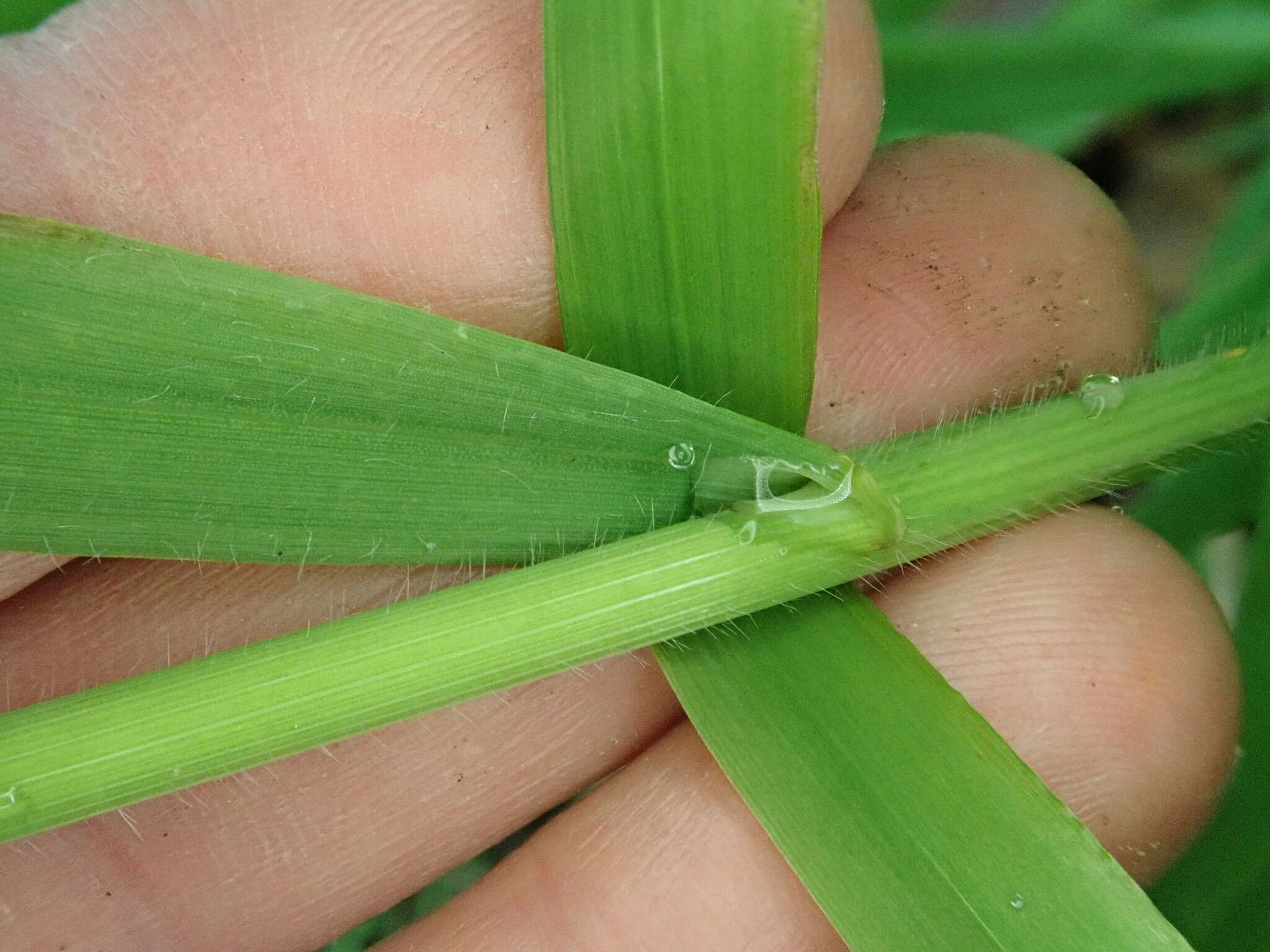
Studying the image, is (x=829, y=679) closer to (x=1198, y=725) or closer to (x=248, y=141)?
(x=1198, y=725)

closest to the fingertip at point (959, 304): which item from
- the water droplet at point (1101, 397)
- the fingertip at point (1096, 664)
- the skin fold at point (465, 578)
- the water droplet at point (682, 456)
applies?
the skin fold at point (465, 578)

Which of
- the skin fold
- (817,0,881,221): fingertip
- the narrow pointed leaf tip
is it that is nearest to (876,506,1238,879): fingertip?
the skin fold

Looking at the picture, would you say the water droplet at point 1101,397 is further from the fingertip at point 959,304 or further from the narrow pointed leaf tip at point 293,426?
the narrow pointed leaf tip at point 293,426

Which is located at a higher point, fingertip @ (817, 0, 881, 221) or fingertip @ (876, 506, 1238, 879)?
fingertip @ (817, 0, 881, 221)

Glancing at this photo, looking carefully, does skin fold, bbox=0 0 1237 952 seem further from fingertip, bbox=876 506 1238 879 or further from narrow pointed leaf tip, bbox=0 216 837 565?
narrow pointed leaf tip, bbox=0 216 837 565

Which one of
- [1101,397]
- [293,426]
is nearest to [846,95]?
[1101,397]

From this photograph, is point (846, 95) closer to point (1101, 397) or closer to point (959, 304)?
point (959, 304)
